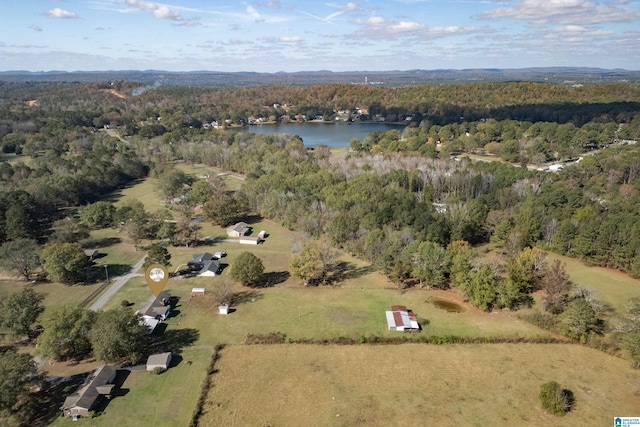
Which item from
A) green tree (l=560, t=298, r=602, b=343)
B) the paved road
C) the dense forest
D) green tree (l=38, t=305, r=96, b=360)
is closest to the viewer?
green tree (l=38, t=305, r=96, b=360)

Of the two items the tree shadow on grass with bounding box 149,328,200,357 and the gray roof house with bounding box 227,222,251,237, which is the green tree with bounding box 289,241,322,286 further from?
the gray roof house with bounding box 227,222,251,237

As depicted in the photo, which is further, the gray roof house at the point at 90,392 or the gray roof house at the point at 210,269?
the gray roof house at the point at 210,269

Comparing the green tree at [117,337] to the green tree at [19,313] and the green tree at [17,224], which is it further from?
the green tree at [17,224]

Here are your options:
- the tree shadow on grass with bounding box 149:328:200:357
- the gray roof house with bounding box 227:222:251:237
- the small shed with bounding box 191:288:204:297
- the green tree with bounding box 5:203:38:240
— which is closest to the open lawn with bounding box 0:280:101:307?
the green tree with bounding box 5:203:38:240

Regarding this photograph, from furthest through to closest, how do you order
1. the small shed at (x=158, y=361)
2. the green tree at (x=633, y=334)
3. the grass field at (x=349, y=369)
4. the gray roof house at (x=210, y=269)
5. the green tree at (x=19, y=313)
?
1. the gray roof house at (x=210, y=269)
2. the green tree at (x=19, y=313)
3. the green tree at (x=633, y=334)
4. the small shed at (x=158, y=361)
5. the grass field at (x=349, y=369)

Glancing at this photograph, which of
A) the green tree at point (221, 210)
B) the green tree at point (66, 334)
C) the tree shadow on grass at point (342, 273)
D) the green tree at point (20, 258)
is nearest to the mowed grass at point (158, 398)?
the green tree at point (66, 334)

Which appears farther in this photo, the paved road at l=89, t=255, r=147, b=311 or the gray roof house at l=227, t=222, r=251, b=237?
the gray roof house at l=227, t=222, r=251, b=237
